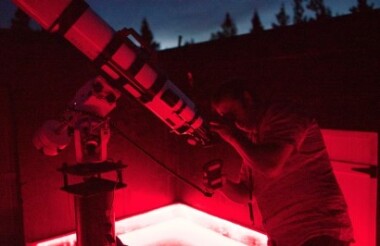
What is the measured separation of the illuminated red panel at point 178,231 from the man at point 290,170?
292 cm

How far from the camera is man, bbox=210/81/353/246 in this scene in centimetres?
199

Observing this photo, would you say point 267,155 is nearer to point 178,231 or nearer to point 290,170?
point 290,170

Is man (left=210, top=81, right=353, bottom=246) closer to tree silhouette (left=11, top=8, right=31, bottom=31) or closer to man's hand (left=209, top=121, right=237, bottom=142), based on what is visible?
man's hand (left=209, top=121, right=237, bottom=142)

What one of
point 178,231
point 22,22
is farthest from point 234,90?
point 22,22

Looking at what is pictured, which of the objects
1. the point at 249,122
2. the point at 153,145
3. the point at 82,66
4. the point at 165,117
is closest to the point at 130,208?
the point at 153,145

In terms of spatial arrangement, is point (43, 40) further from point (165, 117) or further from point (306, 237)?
point (306, 237)

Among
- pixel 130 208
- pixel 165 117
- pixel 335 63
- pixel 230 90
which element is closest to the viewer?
pixel 230 90

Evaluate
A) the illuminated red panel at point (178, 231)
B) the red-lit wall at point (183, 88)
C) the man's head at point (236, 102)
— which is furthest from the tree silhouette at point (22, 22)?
the illuminated red panel at point (178, 231)

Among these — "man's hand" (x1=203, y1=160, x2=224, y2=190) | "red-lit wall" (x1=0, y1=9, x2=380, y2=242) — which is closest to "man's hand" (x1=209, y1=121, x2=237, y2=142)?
"man's hand" (x1=203, y1=160, x2=224, y2=190)

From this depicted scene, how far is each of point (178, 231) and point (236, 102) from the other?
3807 millimetres

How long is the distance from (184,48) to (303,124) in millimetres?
4163

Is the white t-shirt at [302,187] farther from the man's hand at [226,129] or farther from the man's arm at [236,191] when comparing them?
the man's arm at [236,191]

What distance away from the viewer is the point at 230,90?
7.14ft

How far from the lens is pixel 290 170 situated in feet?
6.81
